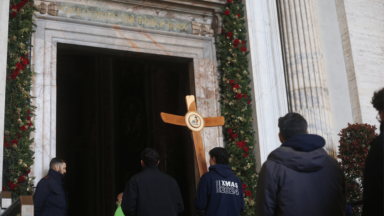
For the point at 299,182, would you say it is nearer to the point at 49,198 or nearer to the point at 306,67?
the point at 49,198

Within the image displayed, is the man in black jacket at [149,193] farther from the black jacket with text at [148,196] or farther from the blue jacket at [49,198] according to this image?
the blue jacket at [49,198]

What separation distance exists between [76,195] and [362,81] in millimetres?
8993

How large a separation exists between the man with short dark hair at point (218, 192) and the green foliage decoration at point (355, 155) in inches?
107

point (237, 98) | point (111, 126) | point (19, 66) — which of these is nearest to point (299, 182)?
point (19, 66)

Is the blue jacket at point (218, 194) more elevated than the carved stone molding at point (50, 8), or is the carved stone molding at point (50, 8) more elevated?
the carved stone molding at point (50, 8)

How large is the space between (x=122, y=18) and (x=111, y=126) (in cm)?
540

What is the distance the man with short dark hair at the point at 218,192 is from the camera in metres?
4.07

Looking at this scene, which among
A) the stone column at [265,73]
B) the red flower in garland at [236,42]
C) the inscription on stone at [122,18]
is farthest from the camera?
the red flower in garland at [236,42]

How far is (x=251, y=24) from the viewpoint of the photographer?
24.4 feet

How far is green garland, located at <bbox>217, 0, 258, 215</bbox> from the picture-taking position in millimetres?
6812

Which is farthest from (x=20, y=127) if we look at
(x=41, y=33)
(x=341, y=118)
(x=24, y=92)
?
(x=341, y=118)

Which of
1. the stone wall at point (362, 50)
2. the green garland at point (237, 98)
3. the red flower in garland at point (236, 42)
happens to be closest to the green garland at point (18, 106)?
the green garland at point (237, 98)

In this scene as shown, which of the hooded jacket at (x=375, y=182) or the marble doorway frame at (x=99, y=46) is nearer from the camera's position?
the hooded jacket at (x=375, y=182)

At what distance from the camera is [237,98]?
281 inches
